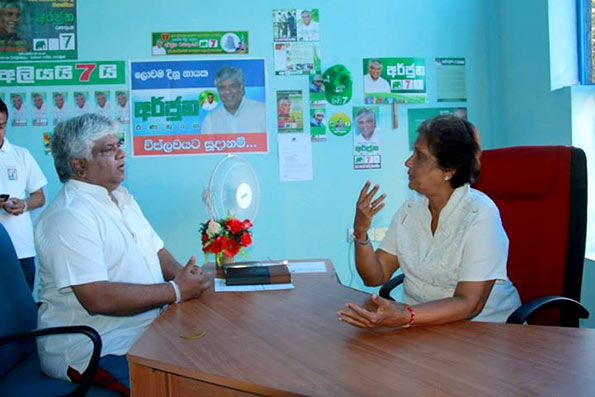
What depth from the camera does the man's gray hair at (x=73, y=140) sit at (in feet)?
5.97

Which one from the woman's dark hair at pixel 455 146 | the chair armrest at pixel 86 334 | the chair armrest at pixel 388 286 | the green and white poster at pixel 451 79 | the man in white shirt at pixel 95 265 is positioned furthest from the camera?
the green and white poster at pixel 451 79

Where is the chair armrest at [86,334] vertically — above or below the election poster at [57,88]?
below

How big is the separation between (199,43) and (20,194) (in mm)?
1363

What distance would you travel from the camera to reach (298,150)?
3408 millimetres

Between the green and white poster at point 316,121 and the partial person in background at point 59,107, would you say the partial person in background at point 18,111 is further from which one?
the green and white poster at point 316,121

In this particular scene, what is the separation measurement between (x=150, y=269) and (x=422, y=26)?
2466 mm

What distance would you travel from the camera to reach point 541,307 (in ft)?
5.29

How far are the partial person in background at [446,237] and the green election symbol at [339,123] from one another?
151 centimetres

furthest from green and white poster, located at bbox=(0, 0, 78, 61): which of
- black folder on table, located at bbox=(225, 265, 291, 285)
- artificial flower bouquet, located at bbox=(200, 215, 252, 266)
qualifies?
black folder on table, located at bbox=(225, 265, 291, 285)

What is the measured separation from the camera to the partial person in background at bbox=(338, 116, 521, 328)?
1.56 meters

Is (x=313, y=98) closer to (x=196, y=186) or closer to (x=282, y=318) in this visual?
(x=196, y=186)

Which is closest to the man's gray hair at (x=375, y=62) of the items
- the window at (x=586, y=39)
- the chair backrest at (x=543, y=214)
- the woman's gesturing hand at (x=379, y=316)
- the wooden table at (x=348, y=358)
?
the window at (x=586, y=39)

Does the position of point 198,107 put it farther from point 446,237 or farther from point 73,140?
point 446,237

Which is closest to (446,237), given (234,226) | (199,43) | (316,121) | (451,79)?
(234,226)
